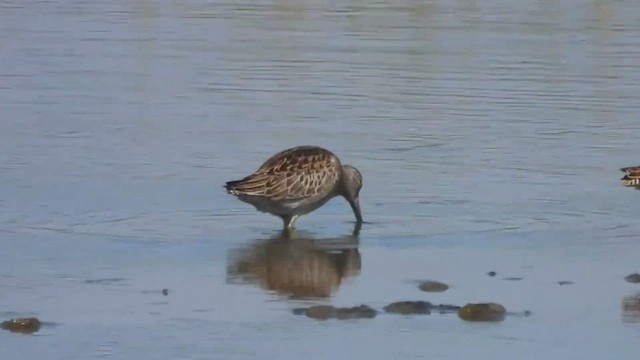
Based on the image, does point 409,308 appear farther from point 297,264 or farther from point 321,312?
point 297,264

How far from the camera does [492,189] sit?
1348 cm

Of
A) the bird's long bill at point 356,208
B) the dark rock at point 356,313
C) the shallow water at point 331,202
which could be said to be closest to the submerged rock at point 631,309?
the shallow water at point 331,202

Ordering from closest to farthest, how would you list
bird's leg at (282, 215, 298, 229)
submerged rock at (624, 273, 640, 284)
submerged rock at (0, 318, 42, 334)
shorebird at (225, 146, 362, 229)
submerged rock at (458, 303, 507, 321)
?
submerged rock at (0, 318, 42, 334) → submerged rock at (458, 303, 507, 321) → submerged rock at (624, 273, 640, 284) → shorebird at (225, 146, 362, 229) → bird's leg at (282, 215, 298, 229)

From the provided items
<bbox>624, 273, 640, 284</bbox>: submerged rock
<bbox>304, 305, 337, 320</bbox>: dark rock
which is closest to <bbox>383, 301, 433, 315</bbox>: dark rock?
<bbox>304, 305, 337, 320</bbox>: dark rock

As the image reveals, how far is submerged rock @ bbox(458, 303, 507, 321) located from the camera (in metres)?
9.66

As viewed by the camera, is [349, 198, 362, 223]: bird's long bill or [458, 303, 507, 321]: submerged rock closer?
[458, 303, 507, 321]: submerged rock

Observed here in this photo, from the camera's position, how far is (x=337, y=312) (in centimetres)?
973

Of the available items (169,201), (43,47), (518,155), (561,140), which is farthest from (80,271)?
(43,47)

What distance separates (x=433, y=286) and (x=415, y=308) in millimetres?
579

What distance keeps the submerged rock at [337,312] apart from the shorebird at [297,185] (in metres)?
2.57

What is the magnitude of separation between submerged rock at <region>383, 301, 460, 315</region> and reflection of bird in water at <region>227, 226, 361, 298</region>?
0.51m

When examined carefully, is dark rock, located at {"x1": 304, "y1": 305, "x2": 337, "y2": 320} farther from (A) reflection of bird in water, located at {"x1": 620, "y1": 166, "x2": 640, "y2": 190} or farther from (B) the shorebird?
(A) reflection of bird in water, located at {"x1": 620, "y1": 166, "x2": 640, "y2": 190}

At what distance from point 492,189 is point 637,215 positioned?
3.66ft

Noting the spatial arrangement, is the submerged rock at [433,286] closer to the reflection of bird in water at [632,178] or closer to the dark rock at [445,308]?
the dark rock at [445,308]
